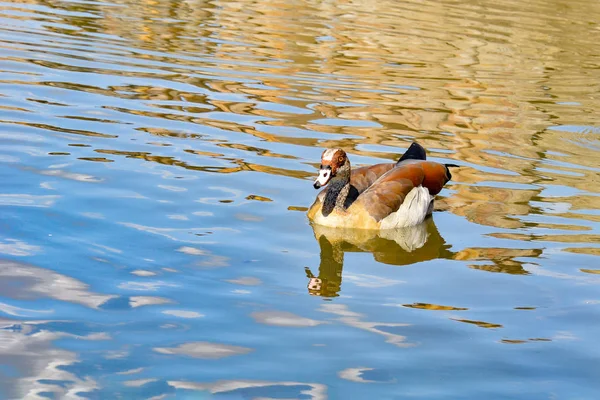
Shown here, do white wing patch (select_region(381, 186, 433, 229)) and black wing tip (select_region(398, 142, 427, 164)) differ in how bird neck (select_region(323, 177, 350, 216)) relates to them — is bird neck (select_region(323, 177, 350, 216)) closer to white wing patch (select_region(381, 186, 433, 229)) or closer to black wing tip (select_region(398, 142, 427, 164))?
white wing patch (select_region(381, 186, 433, 229))

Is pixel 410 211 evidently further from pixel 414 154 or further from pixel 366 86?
pixel 366 86

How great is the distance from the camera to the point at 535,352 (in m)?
7.04

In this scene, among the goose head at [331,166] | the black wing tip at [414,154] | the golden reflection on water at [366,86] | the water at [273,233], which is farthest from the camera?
the golden reflection on water at [366,86]

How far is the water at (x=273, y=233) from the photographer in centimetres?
656

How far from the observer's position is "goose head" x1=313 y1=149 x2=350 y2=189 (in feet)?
32.7

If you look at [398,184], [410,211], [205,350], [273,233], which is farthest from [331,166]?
[205,350]

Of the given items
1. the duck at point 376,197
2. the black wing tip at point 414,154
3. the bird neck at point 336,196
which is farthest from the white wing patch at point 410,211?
the black wing tip at point 414,154

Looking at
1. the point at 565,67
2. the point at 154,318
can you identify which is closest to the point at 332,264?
the point at 154,318

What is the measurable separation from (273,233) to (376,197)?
1097 mm

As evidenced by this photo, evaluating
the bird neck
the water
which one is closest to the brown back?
the bird neck

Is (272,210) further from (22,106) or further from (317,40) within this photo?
(317,40)

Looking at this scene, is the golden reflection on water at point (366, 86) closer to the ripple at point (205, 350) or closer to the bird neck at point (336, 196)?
the bird neck at point (336, 196)

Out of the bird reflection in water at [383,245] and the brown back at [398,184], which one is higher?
the brown back at [398,184]

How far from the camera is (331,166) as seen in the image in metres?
10.1
